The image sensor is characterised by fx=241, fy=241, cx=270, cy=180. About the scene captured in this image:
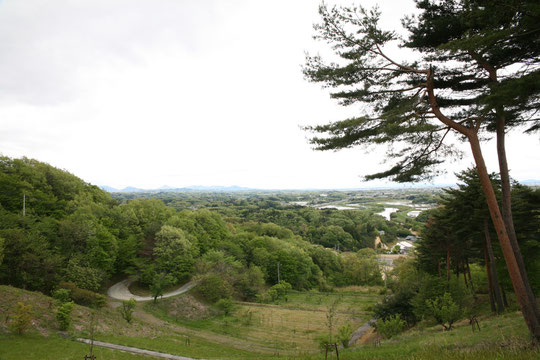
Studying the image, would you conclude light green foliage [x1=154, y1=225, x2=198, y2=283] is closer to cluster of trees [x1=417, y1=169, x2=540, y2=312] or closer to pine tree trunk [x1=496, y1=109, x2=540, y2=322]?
cluster of trees [x1=417, y1=169, x2=540, y2=312]

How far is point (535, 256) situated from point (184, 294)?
27.9m

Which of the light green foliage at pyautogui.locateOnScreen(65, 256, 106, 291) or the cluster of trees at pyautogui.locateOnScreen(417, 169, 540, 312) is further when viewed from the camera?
the light green foliage at pyautogui.locateOnScreen(65, 256, 106, 291)

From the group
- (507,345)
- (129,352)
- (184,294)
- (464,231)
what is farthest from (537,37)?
(184,294)

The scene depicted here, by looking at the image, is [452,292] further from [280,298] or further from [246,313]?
[280,298]

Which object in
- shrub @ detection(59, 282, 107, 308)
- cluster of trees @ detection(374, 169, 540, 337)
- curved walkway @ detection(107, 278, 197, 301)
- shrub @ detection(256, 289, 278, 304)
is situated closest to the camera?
cluster of trees @ detection(374, 169, 540, 337)

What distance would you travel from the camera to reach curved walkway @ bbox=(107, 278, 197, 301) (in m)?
23.2

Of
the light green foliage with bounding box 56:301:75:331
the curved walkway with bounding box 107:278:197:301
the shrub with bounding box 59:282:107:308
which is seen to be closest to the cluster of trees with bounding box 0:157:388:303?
the shrub with bounding box 59:282:107:308

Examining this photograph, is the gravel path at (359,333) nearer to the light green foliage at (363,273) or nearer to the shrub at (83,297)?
the shrub at (83,297)

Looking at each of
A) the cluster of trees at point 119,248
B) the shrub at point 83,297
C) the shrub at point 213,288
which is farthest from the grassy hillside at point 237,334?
the cluster of trees at point 119,248

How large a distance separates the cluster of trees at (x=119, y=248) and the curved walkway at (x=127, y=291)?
1.05m

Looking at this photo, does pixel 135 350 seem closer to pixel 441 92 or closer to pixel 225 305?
pixel 225 305

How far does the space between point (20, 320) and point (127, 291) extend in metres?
15.0

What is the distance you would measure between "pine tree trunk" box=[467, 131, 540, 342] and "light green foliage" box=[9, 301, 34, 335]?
19.1 m

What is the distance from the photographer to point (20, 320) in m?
11.2
